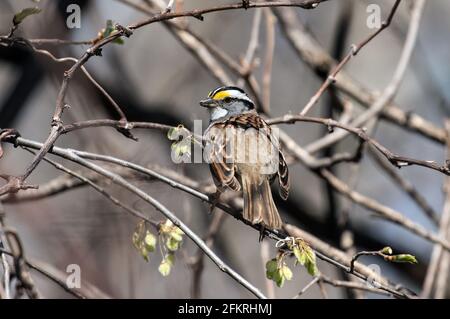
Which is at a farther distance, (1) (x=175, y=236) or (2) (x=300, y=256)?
(1) (x=175, y=236)

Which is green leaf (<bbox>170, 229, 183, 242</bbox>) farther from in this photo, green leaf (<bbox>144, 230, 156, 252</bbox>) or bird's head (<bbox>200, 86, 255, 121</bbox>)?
bird's head (<bbox>200, 86, 255, 121</bbox>)

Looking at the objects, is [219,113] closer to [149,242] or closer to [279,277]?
[149,242]

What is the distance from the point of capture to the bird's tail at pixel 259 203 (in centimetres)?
473

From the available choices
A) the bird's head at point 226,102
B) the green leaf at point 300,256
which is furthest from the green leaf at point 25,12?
the bird's head at point 226,102

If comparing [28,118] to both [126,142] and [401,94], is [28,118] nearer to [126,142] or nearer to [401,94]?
[126,142]

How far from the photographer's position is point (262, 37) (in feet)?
30.7

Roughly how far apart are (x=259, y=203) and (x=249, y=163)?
0.45 meters

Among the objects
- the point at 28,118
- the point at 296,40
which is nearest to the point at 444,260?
the point at 296,40

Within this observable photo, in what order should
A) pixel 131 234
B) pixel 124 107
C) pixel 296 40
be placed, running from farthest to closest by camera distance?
pixel 124 107 < pixel 296 40 < pixel 131 234

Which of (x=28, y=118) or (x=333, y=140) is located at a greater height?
(x=28, y=118)

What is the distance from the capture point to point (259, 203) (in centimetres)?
491

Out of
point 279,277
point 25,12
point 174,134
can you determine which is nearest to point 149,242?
→ point 174,134

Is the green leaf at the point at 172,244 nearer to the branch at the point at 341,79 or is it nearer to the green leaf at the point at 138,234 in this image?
the green leaf at the point at 138,234

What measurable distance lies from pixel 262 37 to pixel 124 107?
1920 millimetres
